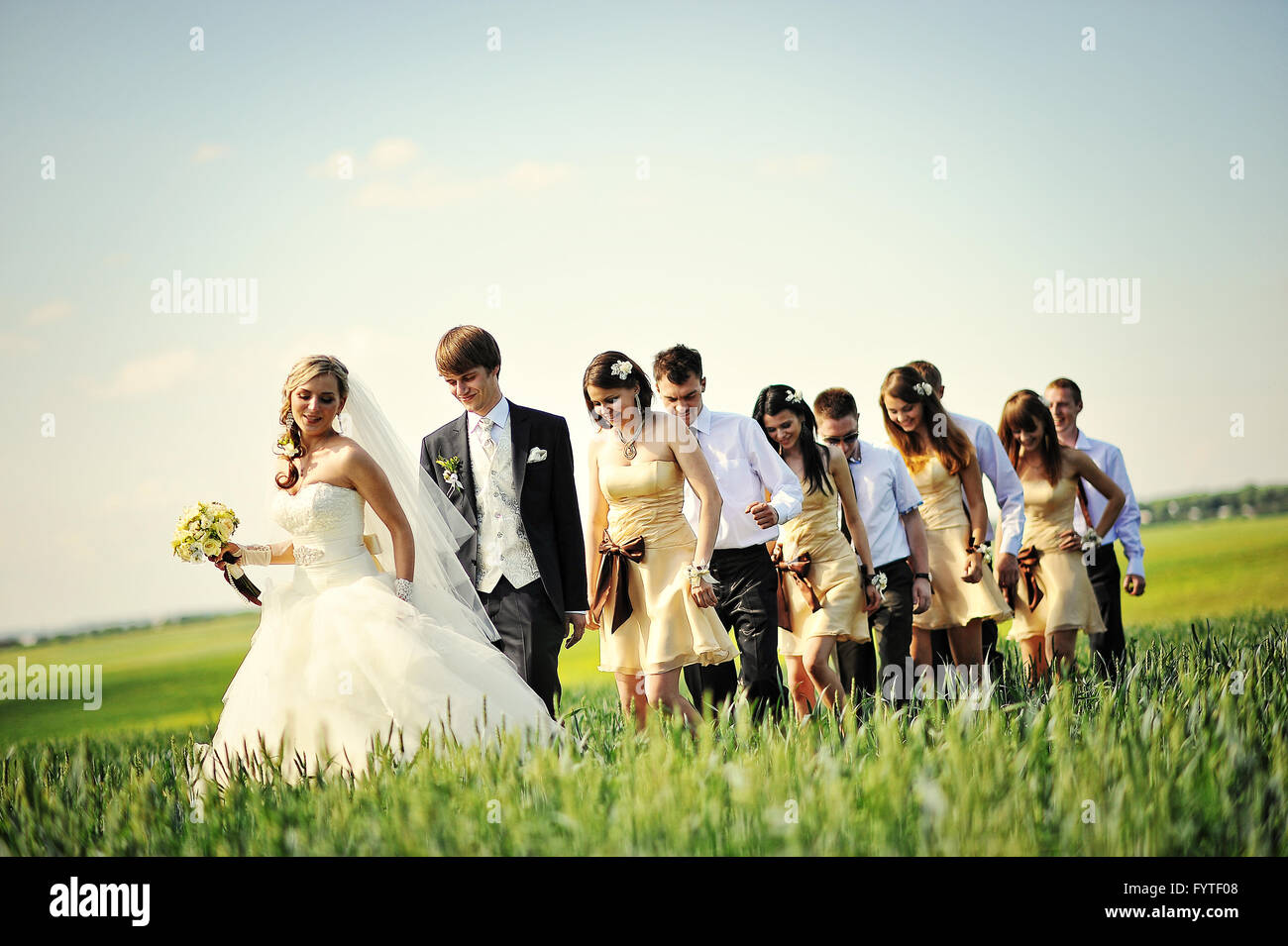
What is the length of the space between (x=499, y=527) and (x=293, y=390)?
49.7 inches

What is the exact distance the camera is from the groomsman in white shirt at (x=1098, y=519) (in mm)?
7941

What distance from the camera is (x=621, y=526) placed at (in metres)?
5.65

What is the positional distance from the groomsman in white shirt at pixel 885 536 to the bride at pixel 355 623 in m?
2.47

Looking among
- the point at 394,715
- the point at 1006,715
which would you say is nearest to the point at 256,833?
the point at 394,715

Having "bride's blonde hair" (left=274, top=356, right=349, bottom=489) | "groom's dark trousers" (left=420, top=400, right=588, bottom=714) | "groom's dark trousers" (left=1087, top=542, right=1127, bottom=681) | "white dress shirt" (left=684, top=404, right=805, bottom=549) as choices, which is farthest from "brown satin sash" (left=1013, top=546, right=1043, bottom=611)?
"bride's blonde hair" (left=274, top=356, right=349, bottom=489)

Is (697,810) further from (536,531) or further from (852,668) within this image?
(852,668)

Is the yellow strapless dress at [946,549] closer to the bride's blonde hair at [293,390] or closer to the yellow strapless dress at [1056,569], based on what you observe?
the yellow strapless dress at [1056,569]

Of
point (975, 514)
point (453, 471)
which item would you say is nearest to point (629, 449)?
point (453, 471)

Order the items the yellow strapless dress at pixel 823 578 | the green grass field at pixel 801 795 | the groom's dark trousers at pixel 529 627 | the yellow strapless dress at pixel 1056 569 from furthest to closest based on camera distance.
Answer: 1. the yellow strapless dress at pixel 1056 569
2. the yellow strapless dress at pixel 823 578
3. the groom's dark trousers at pixel 529 627
4. the green grass field at pixel 801 795

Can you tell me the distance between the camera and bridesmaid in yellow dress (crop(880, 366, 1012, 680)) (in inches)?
276

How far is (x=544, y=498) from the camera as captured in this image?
5.70m

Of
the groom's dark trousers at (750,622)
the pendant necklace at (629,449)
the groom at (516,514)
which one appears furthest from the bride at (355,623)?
the groom's dark trousers at (750,622)
